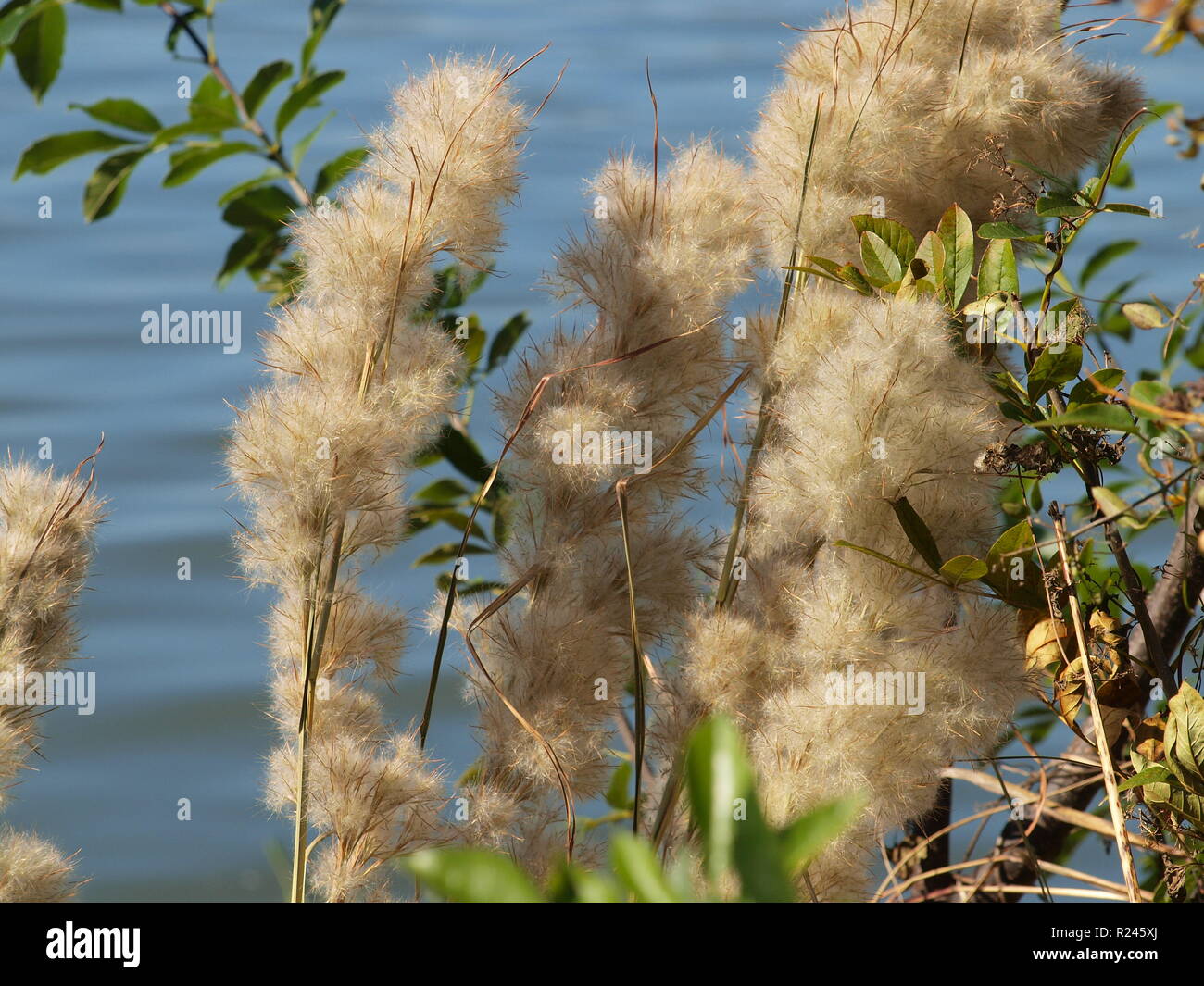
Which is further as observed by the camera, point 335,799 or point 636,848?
point 335,799

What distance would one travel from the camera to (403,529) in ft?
1.56

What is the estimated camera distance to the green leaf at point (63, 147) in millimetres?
702

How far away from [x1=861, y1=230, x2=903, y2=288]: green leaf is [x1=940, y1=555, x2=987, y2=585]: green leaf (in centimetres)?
11

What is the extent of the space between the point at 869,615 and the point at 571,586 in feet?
0.40

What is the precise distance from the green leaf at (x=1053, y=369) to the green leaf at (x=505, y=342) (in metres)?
0.44

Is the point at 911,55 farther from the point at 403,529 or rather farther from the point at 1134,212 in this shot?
the point at 403,529

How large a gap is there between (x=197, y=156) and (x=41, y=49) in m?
0.12

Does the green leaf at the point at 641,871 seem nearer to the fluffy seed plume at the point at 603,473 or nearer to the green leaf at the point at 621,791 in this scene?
the fluffy seed plume at the point at 603,473

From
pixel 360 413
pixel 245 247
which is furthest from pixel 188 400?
pixel 360 413

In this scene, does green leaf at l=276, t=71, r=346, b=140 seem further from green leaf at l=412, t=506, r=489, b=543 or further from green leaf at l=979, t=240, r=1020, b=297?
green leaf at l=979, t=240, r=1020, b=297

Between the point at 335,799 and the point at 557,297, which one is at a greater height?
the point at 557,297
